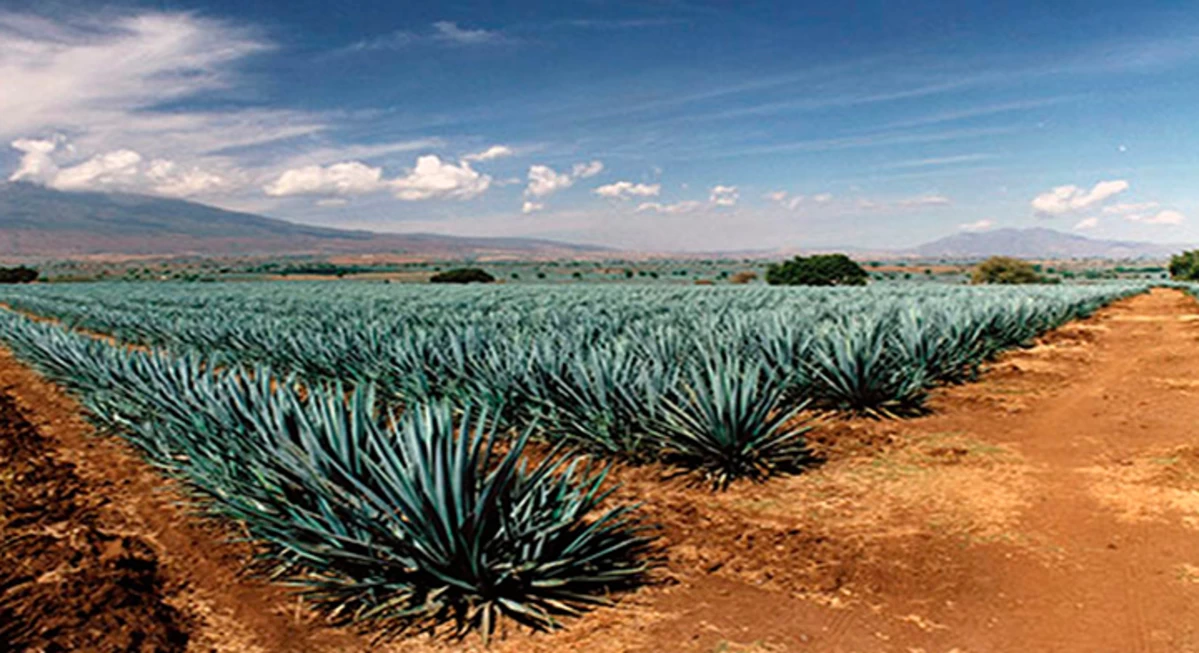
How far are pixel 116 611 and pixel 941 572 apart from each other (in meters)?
3.73

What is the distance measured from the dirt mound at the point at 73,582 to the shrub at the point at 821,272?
51.1 metres

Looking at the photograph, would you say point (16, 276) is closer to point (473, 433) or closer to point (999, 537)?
point (473, 433)

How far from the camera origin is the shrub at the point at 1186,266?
58688mm

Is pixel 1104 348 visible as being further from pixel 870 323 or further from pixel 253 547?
pixel 253 547

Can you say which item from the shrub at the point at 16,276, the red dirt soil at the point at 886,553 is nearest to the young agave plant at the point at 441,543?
the red dirt soil at the point at 886,553

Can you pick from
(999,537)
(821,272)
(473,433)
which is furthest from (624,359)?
(821,272)

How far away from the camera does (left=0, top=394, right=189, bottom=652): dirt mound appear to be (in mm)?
3037

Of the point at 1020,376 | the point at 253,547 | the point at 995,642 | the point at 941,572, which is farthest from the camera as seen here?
the point at 1020,376

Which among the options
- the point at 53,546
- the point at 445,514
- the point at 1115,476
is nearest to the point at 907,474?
the point at 1115,476

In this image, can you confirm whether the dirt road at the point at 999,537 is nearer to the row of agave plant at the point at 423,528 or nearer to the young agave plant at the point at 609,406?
the row of agave plant at the point at 423,528

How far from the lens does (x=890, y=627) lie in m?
3.03

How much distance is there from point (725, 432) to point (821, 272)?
51533 mm

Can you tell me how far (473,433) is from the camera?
5.72 meters

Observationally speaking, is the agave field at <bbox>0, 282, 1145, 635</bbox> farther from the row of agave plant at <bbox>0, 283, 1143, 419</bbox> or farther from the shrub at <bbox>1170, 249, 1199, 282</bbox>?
the shrub at <bbox>1170, 249, 1199, 282</bbox>
